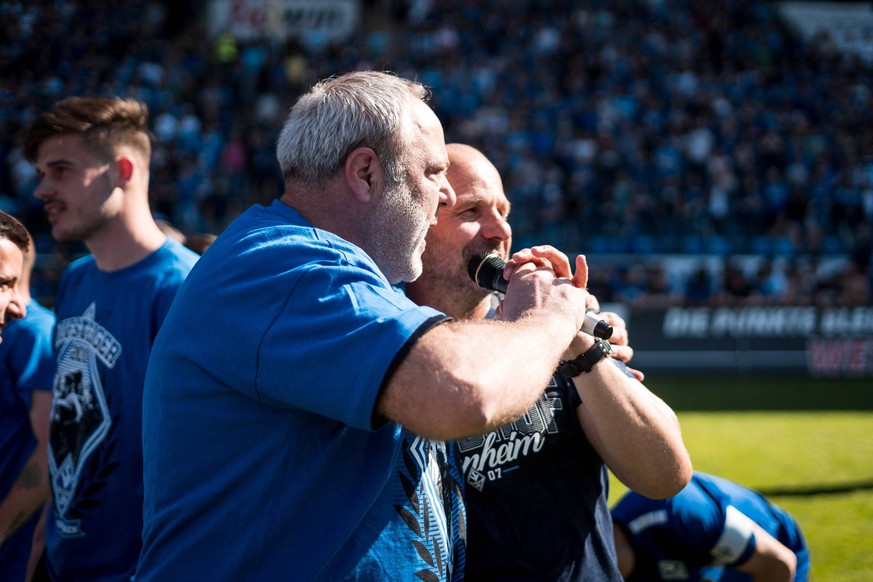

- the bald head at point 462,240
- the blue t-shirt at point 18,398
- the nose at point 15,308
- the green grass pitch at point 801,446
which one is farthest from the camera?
the green grass pitch at point 801,446

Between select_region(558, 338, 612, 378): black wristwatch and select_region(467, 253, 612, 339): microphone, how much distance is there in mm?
65

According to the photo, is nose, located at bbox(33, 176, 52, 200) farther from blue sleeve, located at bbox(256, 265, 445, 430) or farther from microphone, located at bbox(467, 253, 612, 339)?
blue sleeve, located at bbox(256, 265, 445, 430)

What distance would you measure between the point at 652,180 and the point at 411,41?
28.0 feet

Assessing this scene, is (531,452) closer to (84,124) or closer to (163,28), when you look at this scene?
(84,124)

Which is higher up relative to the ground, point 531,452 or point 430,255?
point 430,255

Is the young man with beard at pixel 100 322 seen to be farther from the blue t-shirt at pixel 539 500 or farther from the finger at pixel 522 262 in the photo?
the finger at pixel 522 262

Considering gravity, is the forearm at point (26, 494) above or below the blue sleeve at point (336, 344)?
below

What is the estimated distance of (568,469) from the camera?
2549mm

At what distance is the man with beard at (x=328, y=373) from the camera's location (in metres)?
1.65

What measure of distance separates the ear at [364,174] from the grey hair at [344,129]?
0.02m

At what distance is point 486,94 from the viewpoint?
74.7 feet

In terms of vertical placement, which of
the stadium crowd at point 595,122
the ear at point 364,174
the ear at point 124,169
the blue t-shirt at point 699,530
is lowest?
the stadium crowd at point 595,122

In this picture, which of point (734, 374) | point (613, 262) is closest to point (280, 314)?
point (734, 374)

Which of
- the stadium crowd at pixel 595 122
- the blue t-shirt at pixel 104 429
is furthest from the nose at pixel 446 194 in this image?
the stadium crowd at pixel 595 122
